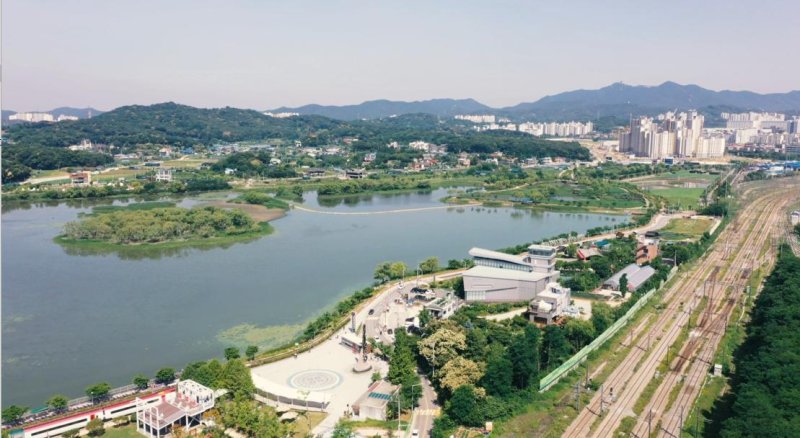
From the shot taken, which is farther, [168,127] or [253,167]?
[168,127]

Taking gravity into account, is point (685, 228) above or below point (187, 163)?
below

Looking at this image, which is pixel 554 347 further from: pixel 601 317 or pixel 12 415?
pixel 12 415

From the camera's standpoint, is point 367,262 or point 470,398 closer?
point 470,398

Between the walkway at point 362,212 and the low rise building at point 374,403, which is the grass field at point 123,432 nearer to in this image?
the low rise building at point 374,403

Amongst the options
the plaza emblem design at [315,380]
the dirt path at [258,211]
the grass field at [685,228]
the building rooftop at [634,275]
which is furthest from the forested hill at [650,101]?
the plaza emblem design at [315,380]

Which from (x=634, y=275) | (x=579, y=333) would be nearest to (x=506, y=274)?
(x=579, y=333)

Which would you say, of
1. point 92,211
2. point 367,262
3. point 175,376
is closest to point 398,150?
point 92,211

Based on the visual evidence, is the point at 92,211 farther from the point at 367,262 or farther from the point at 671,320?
the point at 671,320
